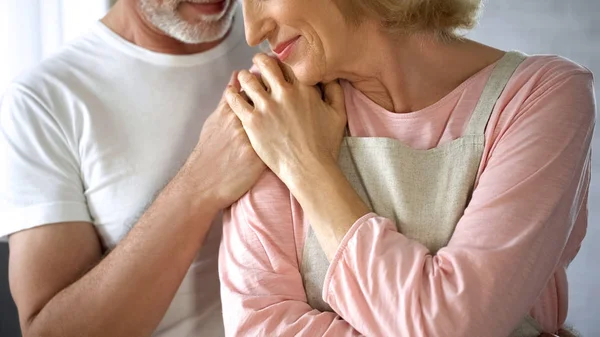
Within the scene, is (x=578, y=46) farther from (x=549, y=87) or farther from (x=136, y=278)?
(x=136, y=278)

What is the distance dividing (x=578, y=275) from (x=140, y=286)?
132cm

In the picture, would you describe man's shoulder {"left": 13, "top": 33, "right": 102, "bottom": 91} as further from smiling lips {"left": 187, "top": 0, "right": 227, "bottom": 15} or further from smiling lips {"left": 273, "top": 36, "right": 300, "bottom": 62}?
smiling lips {"left": 273, "top": 36, "right": 300, "bottom": 62}

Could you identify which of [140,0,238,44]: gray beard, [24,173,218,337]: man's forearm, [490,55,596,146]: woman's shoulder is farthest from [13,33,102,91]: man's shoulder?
[490,55,596,146]: woman's shoulder

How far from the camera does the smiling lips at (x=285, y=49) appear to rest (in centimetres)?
138

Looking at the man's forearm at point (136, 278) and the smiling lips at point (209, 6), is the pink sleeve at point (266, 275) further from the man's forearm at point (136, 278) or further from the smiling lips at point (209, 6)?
the smiling lips at point (209, 6)

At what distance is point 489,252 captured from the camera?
1.15m

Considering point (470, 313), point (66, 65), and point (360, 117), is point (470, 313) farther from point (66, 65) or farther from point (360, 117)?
point (66, 65)

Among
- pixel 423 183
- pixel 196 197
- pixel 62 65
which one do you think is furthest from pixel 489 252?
pixel 62 65

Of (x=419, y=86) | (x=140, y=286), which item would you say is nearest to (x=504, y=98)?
(x=419, y=86)

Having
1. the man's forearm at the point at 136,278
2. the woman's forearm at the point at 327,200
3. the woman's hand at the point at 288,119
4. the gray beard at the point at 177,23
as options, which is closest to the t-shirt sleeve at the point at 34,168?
the man's forearm at the point at 136,278

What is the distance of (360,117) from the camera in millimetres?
1446

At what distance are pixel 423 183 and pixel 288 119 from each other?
283 millimetres

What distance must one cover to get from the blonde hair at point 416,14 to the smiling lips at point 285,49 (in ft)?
0.37

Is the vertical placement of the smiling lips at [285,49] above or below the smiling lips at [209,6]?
above
